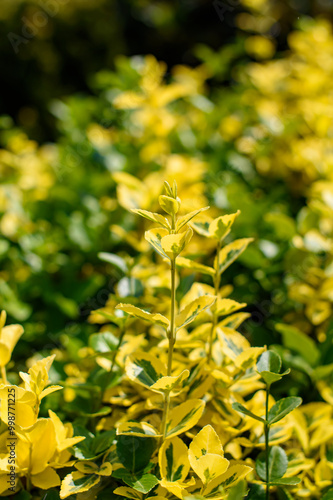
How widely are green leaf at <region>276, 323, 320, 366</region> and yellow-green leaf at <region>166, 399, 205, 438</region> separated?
1.29 feet

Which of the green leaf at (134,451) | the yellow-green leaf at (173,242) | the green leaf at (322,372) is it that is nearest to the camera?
the yellow-green leaf at (173,242)

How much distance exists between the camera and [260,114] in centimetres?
211

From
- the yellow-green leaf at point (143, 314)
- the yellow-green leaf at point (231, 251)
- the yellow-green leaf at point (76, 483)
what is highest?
the yellow-green leaf at point (143, 314)

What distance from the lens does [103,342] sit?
Result: 1102mm

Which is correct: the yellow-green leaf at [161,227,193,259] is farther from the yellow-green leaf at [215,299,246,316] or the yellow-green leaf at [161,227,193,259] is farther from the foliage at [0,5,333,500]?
the yellow-green leaf at [215,299,246,316]

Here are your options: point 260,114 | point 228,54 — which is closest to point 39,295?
point 260,114

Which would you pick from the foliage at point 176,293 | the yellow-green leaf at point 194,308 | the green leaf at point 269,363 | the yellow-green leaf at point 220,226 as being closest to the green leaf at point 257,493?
the foliage at point 176,293

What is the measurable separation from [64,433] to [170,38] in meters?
5.64

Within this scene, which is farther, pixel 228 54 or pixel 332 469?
pixel 228 54

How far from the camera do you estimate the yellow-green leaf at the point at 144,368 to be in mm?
910

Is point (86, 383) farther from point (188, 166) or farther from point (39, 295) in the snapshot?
point (188, 166)

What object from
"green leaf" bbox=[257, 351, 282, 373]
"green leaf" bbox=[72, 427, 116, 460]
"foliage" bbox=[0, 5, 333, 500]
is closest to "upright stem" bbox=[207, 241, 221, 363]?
"foliage" bbox=[0, 5, 333, 500]

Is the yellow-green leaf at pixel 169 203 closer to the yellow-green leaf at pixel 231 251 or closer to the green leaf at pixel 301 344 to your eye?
the yellow-green leaf at pixel 231 251

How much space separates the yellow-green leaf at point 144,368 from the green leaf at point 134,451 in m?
0.12
